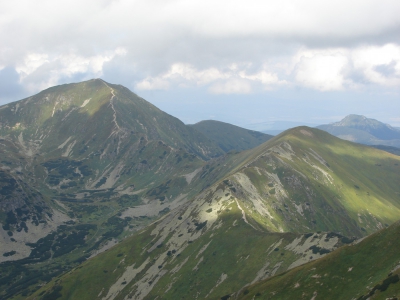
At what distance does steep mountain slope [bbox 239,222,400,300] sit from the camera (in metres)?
61.0

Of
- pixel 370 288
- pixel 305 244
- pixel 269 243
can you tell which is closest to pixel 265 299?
pixel 370 288

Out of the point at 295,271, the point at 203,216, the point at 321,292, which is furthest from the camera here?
the point at 203,216

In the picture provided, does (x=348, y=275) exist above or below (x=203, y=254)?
above

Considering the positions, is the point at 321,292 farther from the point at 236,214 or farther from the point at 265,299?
the point at 236,214

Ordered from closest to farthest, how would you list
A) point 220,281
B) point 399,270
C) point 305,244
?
point 399,270, point 305,244, point 220,281

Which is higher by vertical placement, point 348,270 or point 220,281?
point 348,270

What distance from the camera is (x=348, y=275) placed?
6800 centimetres

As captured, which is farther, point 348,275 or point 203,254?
point 203,254

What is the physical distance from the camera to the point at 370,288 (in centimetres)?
5891

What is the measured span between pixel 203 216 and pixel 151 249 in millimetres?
30671

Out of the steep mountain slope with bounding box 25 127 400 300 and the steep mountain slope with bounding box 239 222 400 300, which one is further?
the steep mountain slope with bounding box 25 127 400 300

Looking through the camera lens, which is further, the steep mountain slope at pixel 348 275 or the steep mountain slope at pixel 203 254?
the steep mountain slope at pixel 203 254

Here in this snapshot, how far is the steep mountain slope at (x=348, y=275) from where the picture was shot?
61.0 m

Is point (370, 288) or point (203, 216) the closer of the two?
point (370, 288)
